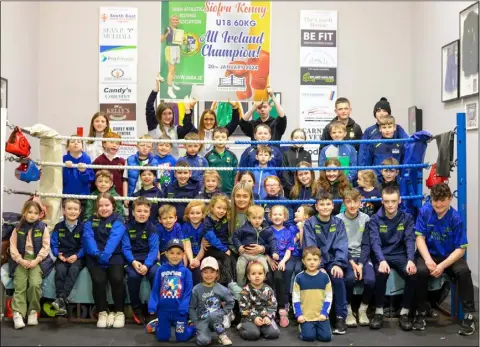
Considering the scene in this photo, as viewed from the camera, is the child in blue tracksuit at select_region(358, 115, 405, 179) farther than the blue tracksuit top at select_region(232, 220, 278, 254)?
Yes

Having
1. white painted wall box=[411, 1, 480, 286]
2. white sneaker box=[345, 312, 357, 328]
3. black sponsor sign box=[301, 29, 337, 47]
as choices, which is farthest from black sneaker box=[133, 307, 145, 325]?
black sponsor sign box=[301, 29, 337, 47]

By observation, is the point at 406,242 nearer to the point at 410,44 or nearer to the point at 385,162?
the point at 385,162

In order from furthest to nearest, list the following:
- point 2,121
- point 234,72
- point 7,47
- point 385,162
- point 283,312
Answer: point 234,72
point 7,47
point 385,162
point 283,312
point 2,121

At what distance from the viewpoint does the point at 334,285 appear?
10.5 ft

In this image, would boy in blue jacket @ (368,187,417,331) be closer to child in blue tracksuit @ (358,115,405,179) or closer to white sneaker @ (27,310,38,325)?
child in blue tracksuit @ (358,115,405,179)

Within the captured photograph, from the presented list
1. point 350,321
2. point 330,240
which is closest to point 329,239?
point 330,240

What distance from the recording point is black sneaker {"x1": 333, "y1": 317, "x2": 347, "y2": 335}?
3117 millimetres

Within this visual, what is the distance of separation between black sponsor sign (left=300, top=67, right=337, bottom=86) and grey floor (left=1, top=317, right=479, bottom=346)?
3579 mm

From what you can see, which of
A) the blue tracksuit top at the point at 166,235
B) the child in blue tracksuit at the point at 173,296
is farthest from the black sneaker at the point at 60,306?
the blue tracksuit top at the point at 166,235

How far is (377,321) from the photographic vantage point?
3.21 metres

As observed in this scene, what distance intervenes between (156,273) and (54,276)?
0.67m

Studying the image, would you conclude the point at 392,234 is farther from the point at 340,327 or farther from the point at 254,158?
the point at 254,158

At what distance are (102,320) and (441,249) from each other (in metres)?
2.16

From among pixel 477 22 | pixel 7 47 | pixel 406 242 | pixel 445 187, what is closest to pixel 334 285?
pixel 406 242
